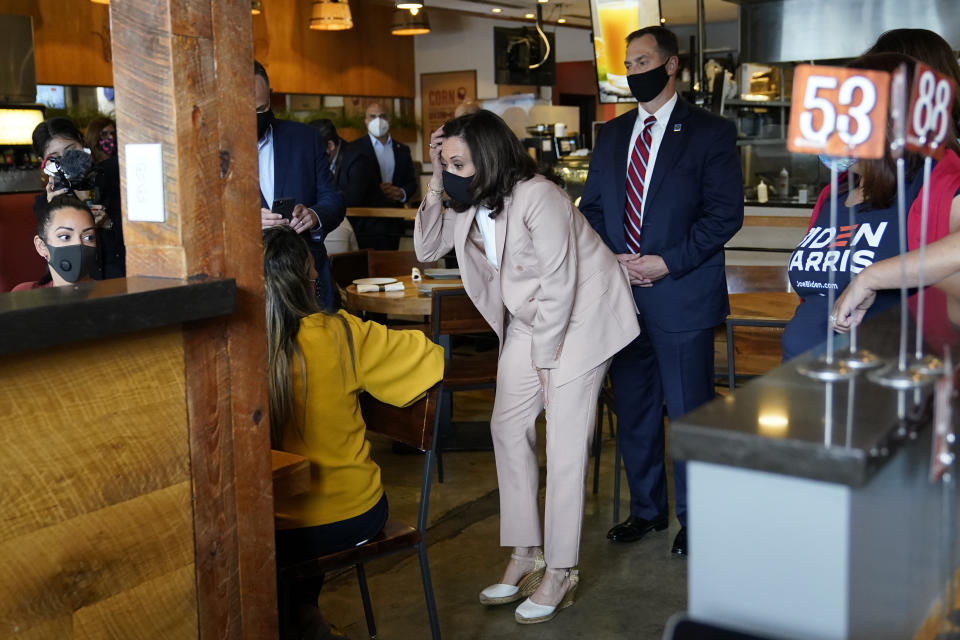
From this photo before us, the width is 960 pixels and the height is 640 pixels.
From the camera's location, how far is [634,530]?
375cm

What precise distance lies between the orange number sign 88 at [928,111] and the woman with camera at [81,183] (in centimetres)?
261

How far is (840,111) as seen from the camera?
141cm

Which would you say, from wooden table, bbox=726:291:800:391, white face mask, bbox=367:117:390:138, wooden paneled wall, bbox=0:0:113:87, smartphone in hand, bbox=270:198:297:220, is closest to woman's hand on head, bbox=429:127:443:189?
smartphone in hand, bbox=270:198:297:220

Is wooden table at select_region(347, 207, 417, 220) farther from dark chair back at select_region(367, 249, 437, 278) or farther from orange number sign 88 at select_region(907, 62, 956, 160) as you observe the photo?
orange number sign 88 at select_region(907, 62, 956, 160)

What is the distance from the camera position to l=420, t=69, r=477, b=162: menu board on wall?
43.2 ft

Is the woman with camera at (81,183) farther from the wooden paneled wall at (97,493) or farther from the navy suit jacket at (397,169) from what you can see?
the navy suit jacket at (397,169)

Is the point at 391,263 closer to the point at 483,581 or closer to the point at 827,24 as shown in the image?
the point at 483,581

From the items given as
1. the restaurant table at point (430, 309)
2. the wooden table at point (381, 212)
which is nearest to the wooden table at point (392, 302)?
the restaurant table at point (430, 309)

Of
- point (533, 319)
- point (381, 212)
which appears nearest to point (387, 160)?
point (381, 212)

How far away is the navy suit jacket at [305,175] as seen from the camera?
12.9 ft

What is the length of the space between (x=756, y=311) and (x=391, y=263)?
2.49 metres

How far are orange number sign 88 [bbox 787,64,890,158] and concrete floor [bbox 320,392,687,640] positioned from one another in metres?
1.99

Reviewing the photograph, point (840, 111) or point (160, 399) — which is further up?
point (840, 111)

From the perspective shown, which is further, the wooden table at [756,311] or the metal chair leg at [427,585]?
the wooden table at [756,311]
